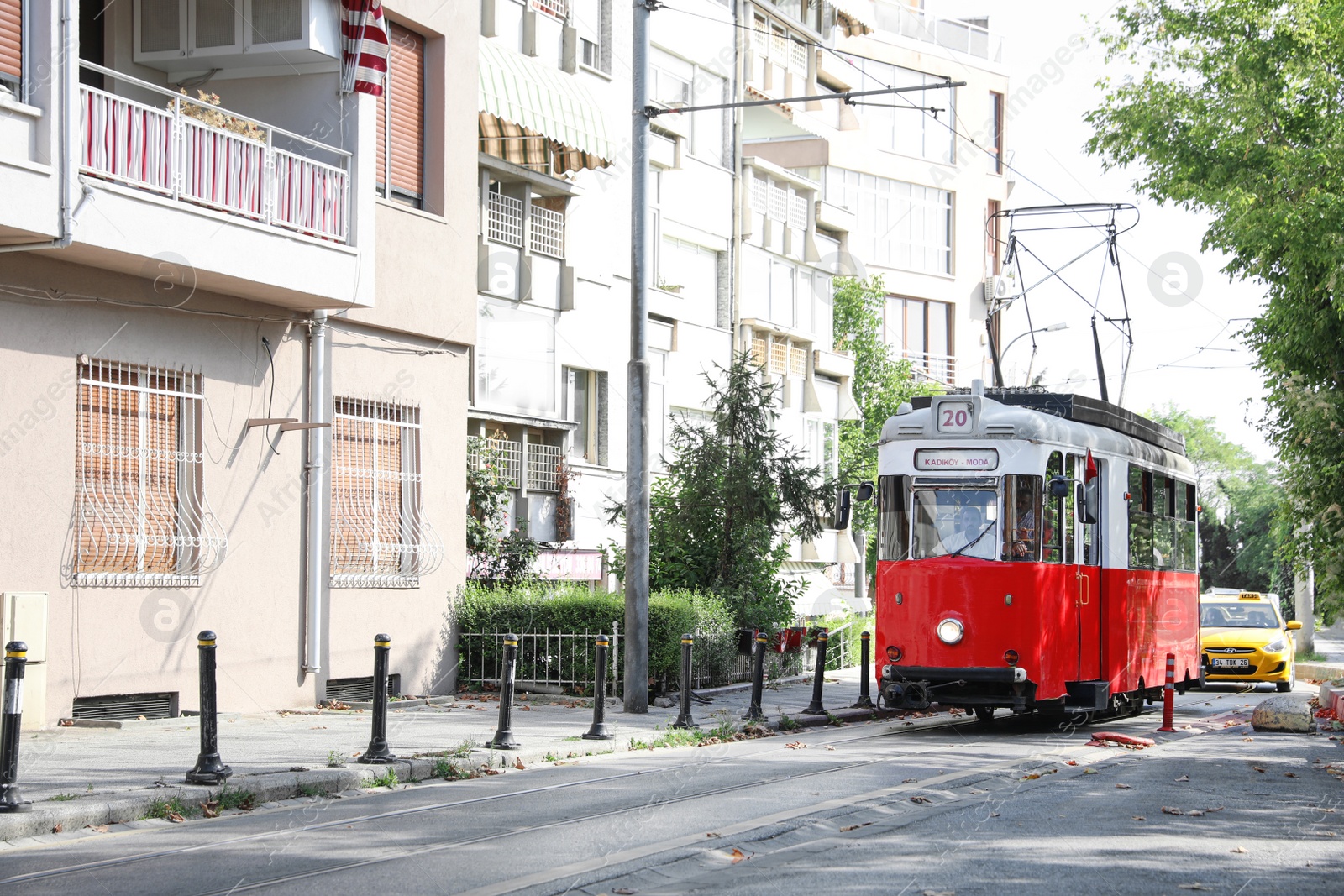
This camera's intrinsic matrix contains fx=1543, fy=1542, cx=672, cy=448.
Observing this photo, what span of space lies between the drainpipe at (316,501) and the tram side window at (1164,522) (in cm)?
1085

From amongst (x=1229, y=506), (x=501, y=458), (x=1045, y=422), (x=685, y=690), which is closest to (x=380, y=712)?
(x=685, y=690)

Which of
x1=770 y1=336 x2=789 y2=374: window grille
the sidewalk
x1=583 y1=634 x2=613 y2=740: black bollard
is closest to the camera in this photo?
the sidewalk

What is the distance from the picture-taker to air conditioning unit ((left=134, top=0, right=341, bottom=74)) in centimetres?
1770

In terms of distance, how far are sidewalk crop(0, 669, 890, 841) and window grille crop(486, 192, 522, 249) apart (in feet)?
28.9

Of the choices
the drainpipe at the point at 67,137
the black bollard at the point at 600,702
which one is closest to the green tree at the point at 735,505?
the black bollard at the point at 600,702

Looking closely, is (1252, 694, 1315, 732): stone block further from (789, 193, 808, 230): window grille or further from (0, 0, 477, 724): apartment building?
(789, 193, 808, 230): window grille

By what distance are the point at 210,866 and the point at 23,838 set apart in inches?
66.8

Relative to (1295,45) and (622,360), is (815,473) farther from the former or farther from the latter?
(1295,45)

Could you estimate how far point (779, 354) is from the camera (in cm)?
3931

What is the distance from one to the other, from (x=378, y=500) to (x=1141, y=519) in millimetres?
9807

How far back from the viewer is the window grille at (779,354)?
3888 centimetres

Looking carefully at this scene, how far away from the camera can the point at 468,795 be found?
456 inches

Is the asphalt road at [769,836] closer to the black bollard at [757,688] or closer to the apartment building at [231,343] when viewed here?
the black bollard at [757,688]

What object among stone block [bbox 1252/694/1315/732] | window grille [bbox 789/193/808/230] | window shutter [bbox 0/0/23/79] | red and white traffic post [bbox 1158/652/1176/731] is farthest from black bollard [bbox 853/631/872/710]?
window grille [bbox 789/193/808/230]
